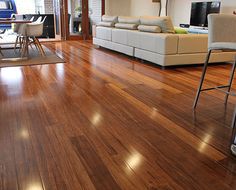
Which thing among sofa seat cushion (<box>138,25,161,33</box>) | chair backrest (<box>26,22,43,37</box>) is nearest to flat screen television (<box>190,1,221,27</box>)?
sofa seat cushion (<box>138,25,161,33</box>)

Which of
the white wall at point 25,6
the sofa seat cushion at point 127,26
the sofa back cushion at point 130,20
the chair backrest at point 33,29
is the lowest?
the chair backrest at point 33,29

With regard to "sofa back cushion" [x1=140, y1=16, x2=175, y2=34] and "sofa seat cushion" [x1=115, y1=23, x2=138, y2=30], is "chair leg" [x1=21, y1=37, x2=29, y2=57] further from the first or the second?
"sofa back cushion" [x1=140, y1=16, x2=175, y2=34]

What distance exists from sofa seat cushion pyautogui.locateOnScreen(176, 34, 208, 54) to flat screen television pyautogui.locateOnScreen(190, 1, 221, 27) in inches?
106

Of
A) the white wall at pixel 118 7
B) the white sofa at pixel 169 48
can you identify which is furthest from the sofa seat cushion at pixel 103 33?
the white wall at pixel 118 7

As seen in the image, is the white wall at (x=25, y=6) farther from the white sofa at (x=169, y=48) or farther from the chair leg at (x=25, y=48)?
the white sofa at (x=169, y=48)

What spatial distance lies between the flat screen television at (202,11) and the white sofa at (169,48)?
2.38 meters

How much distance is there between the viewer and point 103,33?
6.74 m

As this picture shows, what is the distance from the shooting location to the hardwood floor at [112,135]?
1.55 metres

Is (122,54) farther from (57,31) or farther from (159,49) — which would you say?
(57,31)

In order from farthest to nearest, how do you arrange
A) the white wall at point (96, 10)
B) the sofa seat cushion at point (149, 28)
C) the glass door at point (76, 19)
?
the white wall at point (96, 10) → the glass door at point (76, 19) → the sofa seat cushion at point (149, 28)

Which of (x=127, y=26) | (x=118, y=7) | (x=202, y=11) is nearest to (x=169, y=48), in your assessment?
(x=127, y=26)

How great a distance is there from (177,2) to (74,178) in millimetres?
8284

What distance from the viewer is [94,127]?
2.23 m

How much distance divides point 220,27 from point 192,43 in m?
2.24
